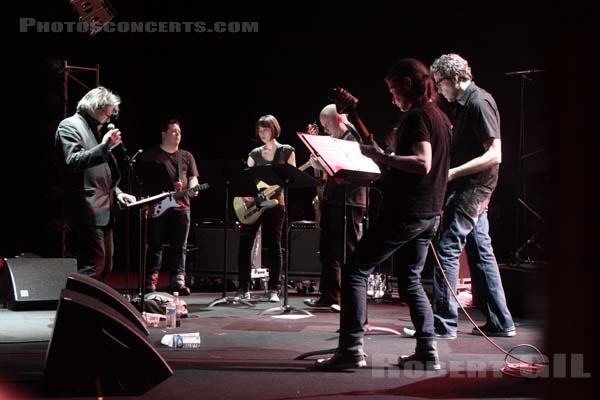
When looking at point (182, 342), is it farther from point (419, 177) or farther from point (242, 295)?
point (242, 295)

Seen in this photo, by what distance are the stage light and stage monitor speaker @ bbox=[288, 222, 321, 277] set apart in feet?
12.7

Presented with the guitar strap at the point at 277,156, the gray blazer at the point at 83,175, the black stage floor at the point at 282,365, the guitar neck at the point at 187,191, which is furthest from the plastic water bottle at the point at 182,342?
the guitar strap at the point at 277,156

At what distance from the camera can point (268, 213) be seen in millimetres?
7059

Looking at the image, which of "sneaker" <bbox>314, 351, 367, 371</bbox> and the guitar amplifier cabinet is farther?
the guitar amplifier cabinet

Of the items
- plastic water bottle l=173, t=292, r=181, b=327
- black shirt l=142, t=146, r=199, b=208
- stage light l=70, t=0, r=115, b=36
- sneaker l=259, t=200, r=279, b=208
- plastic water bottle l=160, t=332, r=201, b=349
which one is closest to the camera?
plastic water bottle l=160, t=332, r=201, b=349

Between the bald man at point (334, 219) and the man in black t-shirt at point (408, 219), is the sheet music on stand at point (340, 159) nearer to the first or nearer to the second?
the man in black t-shirt at point (408, 219)

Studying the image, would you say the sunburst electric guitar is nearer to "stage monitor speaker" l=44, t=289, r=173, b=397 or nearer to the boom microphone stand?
the boom microphone stand

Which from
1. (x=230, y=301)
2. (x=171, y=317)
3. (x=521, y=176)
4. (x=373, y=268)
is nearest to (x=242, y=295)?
(x=230, y=301)

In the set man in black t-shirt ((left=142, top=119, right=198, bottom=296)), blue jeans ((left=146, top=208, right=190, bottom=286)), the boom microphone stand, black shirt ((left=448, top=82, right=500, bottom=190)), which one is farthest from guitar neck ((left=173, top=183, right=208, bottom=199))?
the boom microphone stand

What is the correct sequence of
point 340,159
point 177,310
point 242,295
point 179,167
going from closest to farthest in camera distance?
1. point 340,159
2. point 177,310
3. point 242,295
4. point 179,167

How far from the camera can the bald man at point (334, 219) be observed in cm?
613

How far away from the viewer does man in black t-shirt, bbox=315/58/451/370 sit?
3555mm

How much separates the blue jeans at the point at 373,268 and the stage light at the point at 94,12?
6.54 metres

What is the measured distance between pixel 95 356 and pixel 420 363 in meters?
1.77
